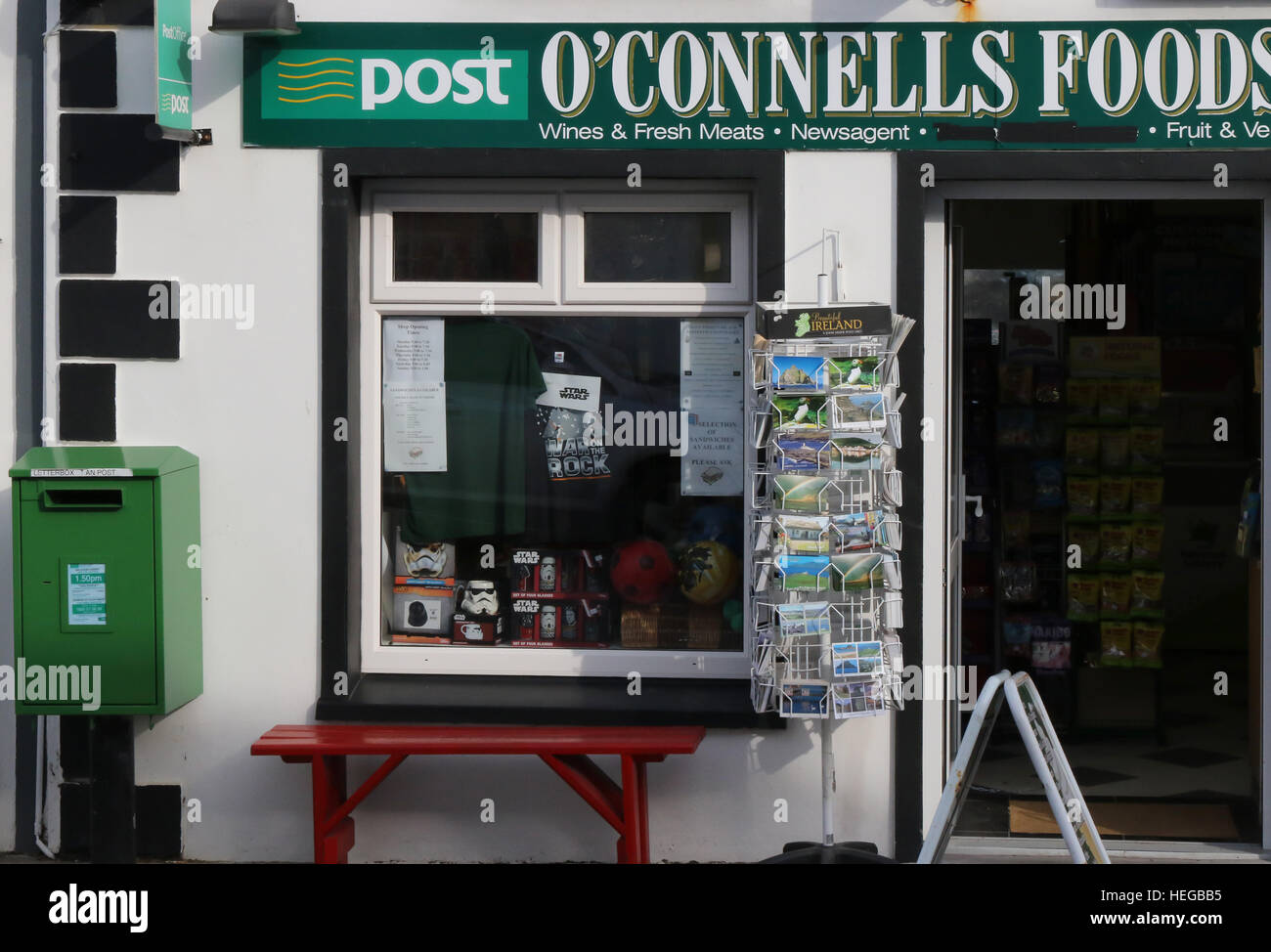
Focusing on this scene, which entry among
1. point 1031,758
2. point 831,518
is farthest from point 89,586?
point 1031,758

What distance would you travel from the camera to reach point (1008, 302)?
8.25 metres

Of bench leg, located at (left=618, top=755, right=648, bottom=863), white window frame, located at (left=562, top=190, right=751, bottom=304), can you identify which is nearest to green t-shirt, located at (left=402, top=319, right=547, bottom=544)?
white window frame, located at (left=562, top=190, right=751, bottom=304)

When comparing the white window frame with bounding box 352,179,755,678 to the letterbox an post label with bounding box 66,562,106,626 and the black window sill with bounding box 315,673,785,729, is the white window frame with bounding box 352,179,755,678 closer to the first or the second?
the black window sill with bounding box 315,673,785,729

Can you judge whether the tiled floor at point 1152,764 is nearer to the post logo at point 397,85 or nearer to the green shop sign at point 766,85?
the green shop sign at point 766,85

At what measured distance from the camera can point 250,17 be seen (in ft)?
18.0

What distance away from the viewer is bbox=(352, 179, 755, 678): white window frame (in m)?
5.80

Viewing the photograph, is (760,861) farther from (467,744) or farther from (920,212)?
(920,212)

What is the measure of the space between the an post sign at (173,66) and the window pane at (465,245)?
904 mm

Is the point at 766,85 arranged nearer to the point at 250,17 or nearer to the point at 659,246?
the point at 659,246

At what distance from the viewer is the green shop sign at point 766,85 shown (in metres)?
5.46

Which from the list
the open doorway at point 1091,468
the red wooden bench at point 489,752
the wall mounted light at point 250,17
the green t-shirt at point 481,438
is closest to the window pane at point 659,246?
the green t-shirt at point 481,438

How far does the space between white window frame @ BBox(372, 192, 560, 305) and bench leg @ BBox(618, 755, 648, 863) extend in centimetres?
188

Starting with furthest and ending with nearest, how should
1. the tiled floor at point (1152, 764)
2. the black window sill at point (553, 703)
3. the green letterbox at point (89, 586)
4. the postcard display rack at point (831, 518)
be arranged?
1. the tiled floor at point (1152, 764)
2. the black window sill at point (553, 703)
3. the green letterbox at point (89, 586)
4. the postcard display rack at point (831, 518)
